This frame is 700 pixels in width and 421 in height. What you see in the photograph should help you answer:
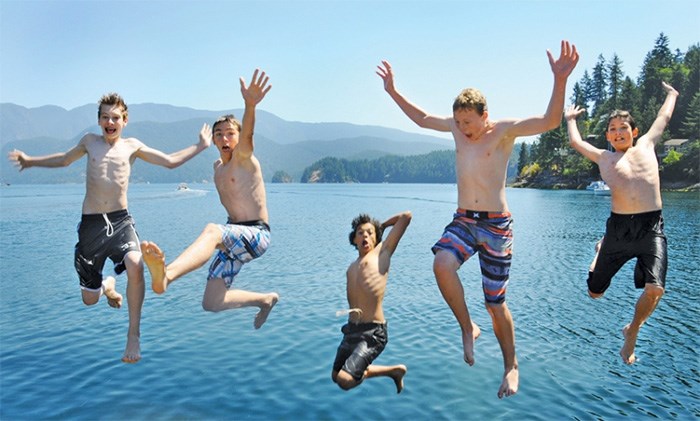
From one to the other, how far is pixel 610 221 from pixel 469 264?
18953 mm

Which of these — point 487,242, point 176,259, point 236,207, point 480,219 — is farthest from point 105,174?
point 487,242

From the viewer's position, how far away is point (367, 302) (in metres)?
6.94

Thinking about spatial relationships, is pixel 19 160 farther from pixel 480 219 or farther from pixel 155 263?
pixel 480 219

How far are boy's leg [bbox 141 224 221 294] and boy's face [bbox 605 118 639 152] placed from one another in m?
5.07

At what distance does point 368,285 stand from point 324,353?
21.7ft

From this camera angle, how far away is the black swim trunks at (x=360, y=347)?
6.68m

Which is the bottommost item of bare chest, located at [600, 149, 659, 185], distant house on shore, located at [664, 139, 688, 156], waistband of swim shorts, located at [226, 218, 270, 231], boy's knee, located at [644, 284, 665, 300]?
boy's knee, located at [644, 284, 665, 300]

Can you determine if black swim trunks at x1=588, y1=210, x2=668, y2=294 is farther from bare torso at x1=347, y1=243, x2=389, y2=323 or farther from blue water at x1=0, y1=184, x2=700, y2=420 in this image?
blue water at x1=0, y1=184, x2=700, y2=420

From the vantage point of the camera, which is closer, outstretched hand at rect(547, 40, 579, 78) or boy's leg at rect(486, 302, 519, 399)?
outstretched hand at rect(547, 40, 579, 78)

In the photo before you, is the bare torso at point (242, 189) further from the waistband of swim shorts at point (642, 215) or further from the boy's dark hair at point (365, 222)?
the waistband of swim shorts at point (642, 215)

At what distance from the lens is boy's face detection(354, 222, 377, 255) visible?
7117 mm

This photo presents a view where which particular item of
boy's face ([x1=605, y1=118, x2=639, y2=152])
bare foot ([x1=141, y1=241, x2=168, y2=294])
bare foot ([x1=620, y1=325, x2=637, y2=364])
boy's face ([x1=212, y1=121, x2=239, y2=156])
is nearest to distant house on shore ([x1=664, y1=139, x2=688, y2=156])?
boy's face ([x1=605, y1=118, x2=639, y2=152])

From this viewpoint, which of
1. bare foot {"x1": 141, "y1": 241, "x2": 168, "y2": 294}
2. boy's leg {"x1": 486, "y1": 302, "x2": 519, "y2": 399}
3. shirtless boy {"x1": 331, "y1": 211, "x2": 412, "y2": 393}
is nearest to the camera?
bare foot {"x1": 141, "y1": 241, "x2": 168, "y2": 294}

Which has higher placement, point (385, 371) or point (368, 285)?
point (368, 285)
